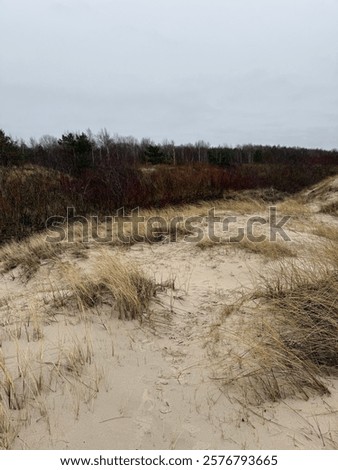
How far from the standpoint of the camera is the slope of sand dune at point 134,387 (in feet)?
5.43

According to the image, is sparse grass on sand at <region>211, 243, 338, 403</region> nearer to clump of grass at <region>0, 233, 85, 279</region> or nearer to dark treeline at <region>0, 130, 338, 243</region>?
clump of grass at <region>0, 233, 85, 279</region>

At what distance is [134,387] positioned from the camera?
6.70ft

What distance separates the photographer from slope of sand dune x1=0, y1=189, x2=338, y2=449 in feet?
5.43

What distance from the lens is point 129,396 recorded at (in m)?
1.95

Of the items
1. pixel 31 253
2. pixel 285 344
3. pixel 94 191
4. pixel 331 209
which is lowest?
pixel 31 253

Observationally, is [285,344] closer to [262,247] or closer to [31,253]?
[262,247]

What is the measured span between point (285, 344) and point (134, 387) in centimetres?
117

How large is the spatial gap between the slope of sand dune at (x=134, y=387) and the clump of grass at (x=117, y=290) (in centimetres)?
5

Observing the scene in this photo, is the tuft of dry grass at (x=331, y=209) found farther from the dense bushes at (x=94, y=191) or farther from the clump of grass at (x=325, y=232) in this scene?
the clump of grass at (x=325, y=232)

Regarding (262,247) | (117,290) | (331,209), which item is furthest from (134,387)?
(331,209)

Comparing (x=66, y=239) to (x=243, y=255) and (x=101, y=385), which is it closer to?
(x=243, y=255)

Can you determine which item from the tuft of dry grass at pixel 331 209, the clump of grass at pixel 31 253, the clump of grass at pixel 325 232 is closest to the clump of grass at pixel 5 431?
the clump of grass at pixel 31 253

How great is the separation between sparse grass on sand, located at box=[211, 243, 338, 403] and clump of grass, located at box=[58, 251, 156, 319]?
34.1 inches
